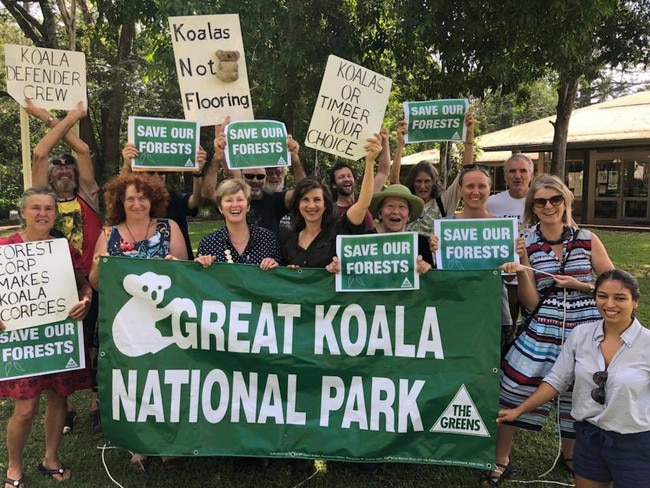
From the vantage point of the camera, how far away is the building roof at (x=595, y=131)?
1820 centimetres

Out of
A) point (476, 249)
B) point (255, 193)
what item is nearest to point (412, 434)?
point (476, 249)

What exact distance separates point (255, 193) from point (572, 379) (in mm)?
2624

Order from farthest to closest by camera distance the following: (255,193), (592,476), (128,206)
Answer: (255,193) < (128,206) < (592,476)

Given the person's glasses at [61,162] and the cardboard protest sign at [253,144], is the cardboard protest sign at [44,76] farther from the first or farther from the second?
the cardboard protest sign at [253,144]

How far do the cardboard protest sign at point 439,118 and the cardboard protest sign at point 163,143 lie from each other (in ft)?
6.05

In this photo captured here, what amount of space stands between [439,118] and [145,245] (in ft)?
8.55

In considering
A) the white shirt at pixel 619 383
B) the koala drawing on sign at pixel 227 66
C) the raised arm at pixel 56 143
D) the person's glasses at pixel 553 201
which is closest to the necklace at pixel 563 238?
the person's glasses at pixel 553 201

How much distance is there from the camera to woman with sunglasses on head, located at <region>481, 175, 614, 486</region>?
129 inches

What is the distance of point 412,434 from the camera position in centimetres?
333

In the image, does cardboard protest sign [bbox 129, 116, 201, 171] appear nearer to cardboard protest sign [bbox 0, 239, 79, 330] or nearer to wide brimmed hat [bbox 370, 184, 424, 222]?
cardboard protest sign [bbox 0, 239, 79, 330]

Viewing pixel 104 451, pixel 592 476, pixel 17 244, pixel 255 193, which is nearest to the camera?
pixel 592 476

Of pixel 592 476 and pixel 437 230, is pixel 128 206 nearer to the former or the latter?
pixel 437 230

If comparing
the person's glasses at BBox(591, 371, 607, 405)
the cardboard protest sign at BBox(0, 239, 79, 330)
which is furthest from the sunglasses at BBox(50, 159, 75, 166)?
the person's glasses at BBox(591, 371, 607, 405)

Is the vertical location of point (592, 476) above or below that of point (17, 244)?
below
